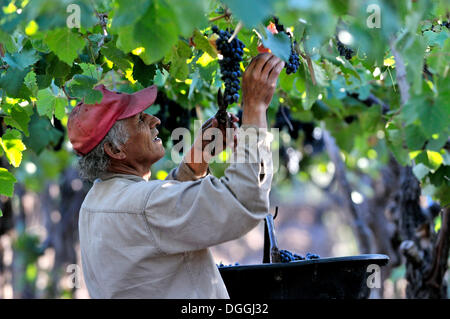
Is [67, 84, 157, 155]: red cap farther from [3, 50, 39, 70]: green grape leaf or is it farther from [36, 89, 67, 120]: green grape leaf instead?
[36, 89, 67, 120]: green grape leaf

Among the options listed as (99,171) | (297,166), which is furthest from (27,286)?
(99,171)

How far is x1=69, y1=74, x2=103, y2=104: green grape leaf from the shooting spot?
7.60ft

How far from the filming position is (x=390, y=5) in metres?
1.47

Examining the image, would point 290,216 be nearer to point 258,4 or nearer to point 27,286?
point 27,286

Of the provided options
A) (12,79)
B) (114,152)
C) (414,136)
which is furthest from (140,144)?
(414,136)

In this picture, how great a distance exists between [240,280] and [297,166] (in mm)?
4587

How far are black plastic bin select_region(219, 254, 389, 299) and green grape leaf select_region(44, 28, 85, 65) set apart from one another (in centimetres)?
98

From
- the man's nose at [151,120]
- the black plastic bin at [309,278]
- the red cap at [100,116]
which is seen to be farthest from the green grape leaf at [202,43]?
the black plastic bin at [309,278]

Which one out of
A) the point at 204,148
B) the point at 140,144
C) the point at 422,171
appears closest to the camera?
the point at 140,144

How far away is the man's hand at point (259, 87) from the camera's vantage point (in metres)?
2.05

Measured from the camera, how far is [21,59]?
2469mm

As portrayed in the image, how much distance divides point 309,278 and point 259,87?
729 mm

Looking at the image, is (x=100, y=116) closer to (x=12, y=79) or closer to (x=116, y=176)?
(x=116, y=176)

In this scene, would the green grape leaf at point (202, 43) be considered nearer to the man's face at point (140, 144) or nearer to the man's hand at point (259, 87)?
the man's hand at point (259, 87)
